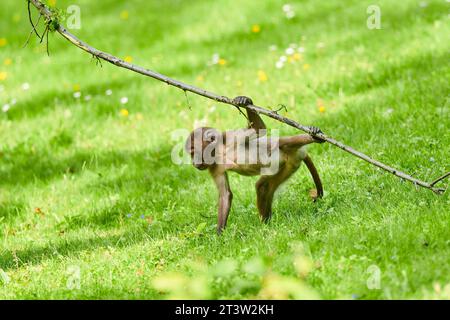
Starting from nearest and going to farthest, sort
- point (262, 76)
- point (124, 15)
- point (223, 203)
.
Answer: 1. point (223, 203)
2. point (262, 76)
3. point (124, 15)

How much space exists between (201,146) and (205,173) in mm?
1714

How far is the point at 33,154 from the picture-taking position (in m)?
9.23

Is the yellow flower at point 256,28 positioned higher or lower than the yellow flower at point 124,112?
higher

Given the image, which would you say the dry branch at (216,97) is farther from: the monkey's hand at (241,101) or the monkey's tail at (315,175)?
the monkey's tail at (315,175)

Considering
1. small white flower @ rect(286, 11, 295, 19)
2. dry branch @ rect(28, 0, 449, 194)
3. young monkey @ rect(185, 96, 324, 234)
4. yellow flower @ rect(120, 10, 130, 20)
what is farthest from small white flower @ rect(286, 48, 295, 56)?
dry branch @ rect(28, 0, 449, 194)

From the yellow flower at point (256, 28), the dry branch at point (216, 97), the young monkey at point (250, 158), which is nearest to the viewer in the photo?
the dry branch at point (216, 97)

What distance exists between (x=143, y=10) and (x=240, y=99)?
347 inches

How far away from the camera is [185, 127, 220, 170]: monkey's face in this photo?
242 inches

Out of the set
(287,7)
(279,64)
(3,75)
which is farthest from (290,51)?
(3,75)

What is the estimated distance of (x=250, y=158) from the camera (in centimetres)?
612

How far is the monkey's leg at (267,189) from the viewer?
6164 millimetres

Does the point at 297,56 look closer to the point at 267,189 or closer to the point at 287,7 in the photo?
the point at 287,7

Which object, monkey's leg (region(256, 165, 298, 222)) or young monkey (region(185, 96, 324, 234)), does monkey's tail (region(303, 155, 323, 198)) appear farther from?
monkey's leg (region(256, 165, 298, 222))

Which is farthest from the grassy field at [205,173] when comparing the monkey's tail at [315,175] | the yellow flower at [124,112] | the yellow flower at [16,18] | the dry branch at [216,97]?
the yellow flower at [16,18]
